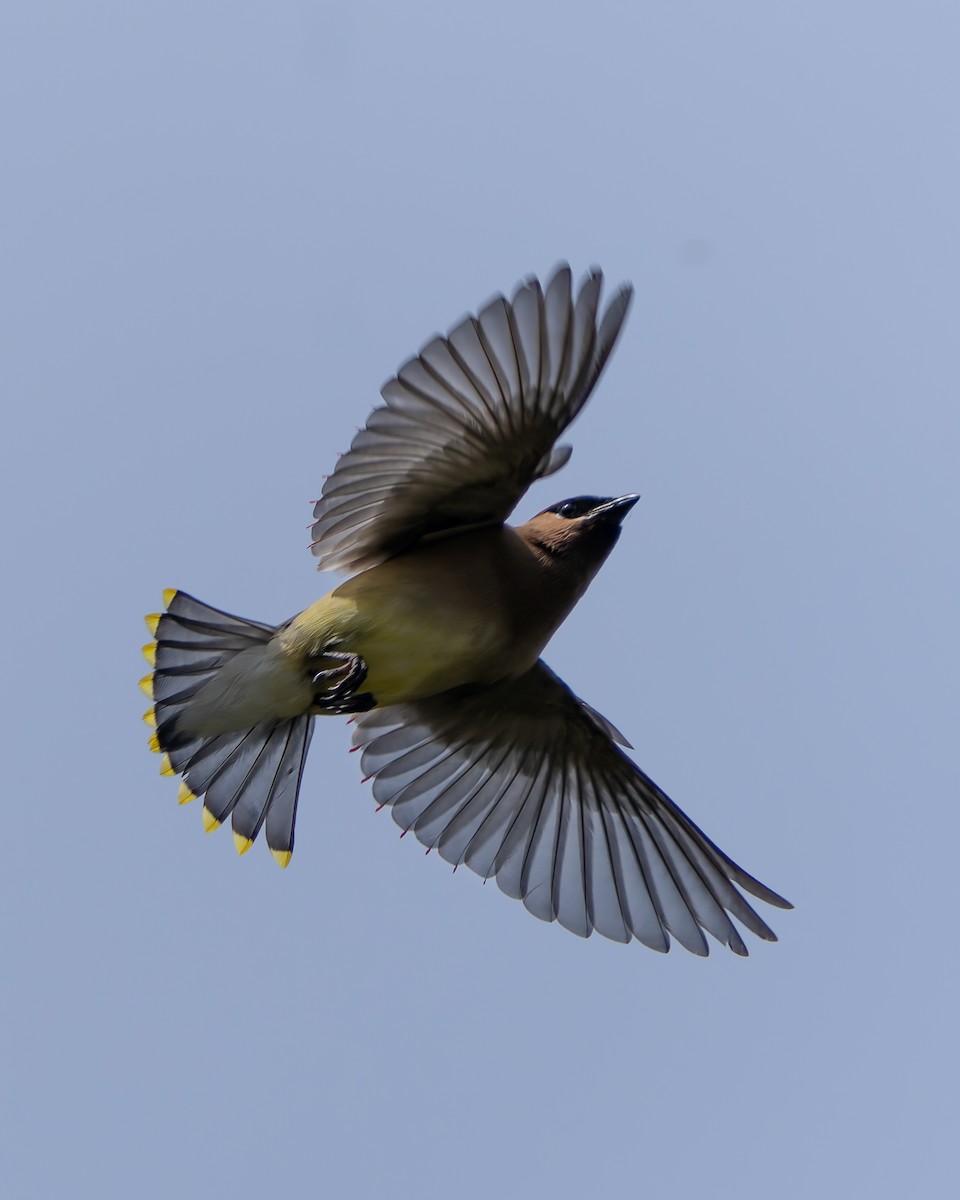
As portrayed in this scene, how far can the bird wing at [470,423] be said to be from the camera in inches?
231

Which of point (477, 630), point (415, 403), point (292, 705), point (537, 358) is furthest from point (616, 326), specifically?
point (292, 705)

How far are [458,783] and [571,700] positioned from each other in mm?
673

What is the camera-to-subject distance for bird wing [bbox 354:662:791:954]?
738 centimetres

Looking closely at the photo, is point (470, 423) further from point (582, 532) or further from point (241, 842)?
point (241, 842)

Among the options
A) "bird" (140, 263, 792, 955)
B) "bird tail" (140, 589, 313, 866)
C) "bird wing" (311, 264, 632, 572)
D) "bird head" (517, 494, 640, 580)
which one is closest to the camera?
"bird wing" (311, 264, 632, 572)

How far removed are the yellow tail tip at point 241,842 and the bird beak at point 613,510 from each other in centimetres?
201

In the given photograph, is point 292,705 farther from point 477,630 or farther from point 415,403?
point 415,403

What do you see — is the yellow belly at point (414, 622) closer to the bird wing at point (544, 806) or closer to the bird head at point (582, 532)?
the bird head at point (582, 532)

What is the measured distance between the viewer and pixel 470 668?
6.79 metres

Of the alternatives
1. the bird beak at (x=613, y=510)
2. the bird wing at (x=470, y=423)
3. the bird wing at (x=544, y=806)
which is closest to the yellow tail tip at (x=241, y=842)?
the bird wing at (x=544, y=806)

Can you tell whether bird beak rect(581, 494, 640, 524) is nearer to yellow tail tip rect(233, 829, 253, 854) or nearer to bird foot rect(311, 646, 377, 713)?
bird foot rect(311, 646, 377, 713)

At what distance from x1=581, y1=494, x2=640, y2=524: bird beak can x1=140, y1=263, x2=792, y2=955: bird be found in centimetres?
1

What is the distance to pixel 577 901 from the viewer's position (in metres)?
7.47

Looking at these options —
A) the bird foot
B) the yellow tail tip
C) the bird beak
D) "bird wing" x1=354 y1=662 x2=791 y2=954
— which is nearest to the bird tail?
the yellow tail tip
